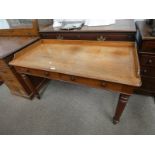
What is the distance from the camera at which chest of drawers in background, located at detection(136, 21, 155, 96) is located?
110 cm

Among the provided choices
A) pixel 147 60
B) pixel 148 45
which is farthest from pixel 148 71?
pixel 148 45

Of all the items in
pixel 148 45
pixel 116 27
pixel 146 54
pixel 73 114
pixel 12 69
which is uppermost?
pixel 116 27

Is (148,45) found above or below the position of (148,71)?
above

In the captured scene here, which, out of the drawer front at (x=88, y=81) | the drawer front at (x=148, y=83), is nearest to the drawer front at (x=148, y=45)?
the drawer front at (x=148, y=83)

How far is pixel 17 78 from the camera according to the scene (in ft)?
4.73

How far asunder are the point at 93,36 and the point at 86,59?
43 centimetres

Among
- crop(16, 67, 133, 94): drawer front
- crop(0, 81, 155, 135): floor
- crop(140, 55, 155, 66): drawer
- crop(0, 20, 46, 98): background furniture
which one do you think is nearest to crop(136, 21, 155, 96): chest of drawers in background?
crop(140, 55, 155, 66): drawer

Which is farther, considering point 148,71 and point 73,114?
point 73,114

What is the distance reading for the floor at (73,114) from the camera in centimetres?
133

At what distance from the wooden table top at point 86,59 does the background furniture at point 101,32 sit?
0.23ft

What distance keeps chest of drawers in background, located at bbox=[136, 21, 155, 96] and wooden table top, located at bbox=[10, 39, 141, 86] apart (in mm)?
106

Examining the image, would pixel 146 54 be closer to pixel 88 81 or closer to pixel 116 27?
pixel 116 27

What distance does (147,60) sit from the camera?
1216 mm
